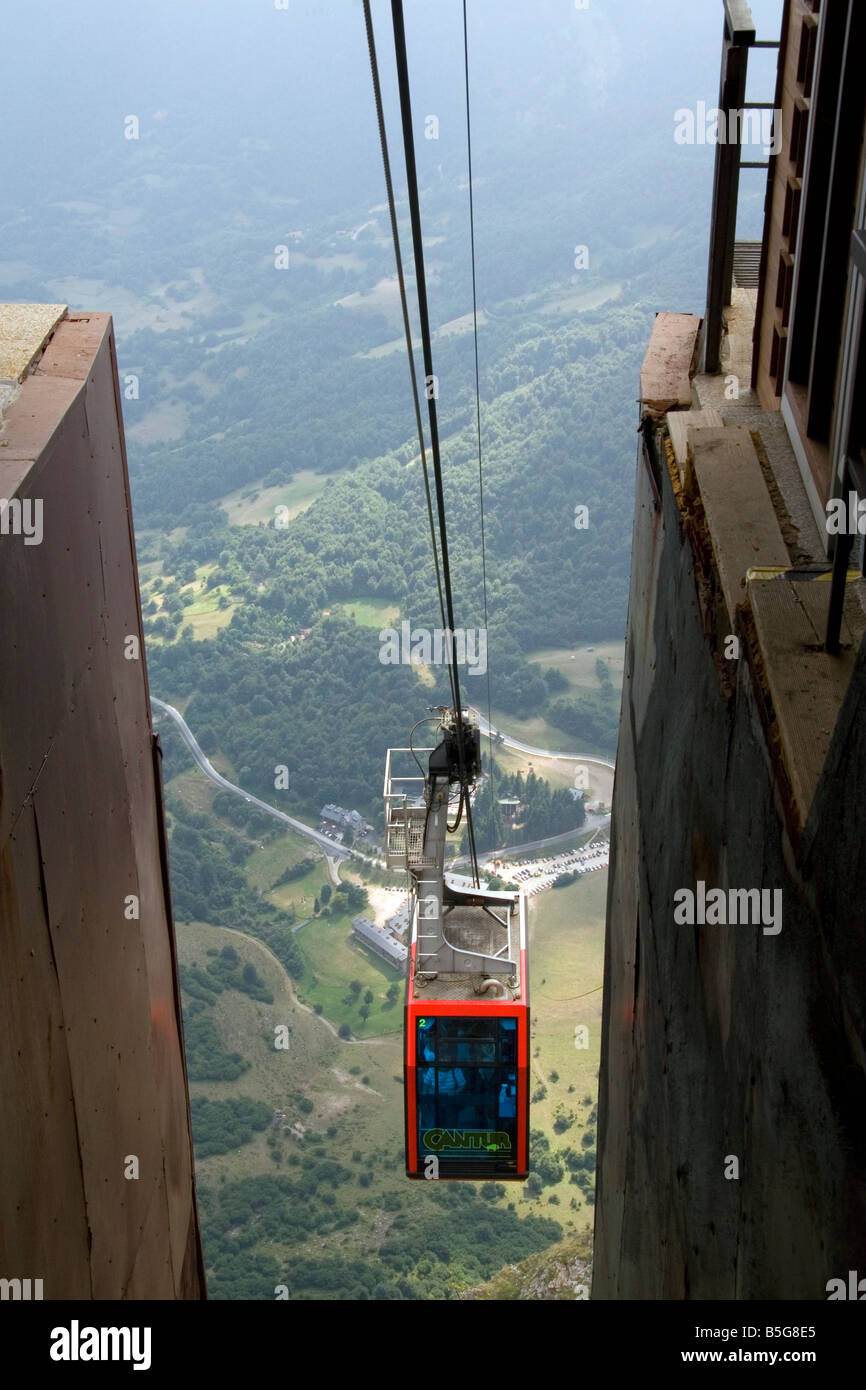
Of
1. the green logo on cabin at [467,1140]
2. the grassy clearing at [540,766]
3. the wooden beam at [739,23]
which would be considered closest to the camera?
the wooden beam at [739,23]

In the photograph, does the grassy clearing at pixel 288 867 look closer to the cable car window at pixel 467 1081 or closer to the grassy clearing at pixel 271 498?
the grassy clearing at pixel 271 498

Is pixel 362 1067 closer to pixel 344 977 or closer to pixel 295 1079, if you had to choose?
pixel 295 1079

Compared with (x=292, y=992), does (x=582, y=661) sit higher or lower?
higher

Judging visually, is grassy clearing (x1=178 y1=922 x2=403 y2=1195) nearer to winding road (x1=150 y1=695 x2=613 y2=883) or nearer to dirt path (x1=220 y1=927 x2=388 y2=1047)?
dirt path (x1=220 y1=927 x2=388 y2=1047)

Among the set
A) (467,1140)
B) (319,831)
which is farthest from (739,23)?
(319,831)

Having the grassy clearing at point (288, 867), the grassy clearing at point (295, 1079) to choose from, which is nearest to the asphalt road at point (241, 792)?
the grassy clearing at point (288, 867)

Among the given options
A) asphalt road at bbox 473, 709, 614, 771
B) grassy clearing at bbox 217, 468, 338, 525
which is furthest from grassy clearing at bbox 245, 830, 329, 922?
grassy clearing at bbox 217, 468, 338, 525

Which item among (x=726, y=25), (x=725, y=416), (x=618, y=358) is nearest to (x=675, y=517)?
(x=725, y=416)
